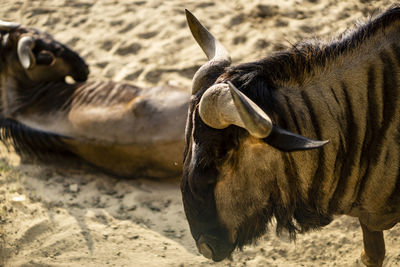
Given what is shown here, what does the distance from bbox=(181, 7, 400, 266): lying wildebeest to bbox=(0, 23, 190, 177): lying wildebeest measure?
7.33 ft

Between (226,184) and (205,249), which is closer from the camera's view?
(226,184)

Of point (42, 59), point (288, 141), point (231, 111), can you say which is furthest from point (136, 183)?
point (288, 141)

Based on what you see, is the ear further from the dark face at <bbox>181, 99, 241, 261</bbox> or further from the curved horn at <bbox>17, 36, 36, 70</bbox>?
the curved horn at <bbox>17, 36, 36, 70</bbox>

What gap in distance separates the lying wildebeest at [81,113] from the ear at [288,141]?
9.01 feet

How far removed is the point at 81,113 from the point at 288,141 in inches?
153

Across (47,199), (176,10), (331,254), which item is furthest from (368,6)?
(47,199)

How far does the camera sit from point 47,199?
5.29m

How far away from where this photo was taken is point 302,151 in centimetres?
298

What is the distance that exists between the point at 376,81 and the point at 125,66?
14.4 feet

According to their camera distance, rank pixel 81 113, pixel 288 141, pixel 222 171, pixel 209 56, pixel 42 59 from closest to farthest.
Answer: pixel 288 141, pixel 222 171, pixel 209 56, pixel 81 113, pixel 42 59

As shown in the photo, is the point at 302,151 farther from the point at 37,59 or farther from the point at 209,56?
the point at 37,59

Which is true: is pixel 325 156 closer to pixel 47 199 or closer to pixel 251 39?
pixel 47 199

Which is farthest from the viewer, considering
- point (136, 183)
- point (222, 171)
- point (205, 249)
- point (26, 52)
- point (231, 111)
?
point (26, 52)

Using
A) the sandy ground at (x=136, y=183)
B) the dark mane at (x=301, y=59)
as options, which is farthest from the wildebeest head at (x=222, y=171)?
the sandy ground at (x=136, y=183)
